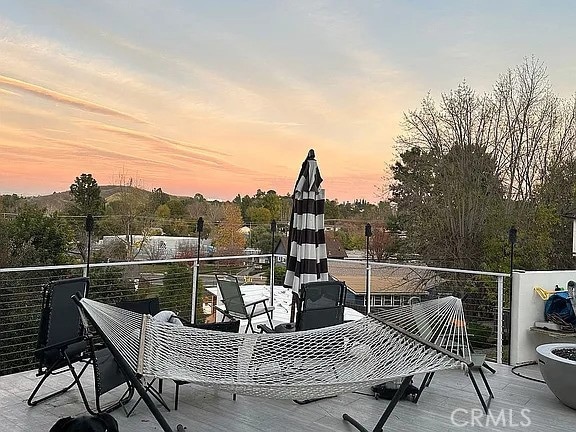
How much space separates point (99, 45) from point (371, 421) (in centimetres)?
727

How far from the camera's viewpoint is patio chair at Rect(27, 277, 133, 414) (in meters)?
3.42

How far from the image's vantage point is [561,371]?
3.82 metres

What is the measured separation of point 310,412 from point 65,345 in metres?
1.83

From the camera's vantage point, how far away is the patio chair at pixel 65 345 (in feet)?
11.2

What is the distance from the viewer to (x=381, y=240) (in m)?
12.8

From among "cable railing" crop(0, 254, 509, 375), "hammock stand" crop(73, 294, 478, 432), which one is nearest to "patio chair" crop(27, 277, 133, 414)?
"hammock stand" crop(73, 294, 478, 432)

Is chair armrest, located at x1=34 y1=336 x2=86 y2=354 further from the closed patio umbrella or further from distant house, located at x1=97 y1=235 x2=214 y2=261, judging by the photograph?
distant house, located at x1=97 y1=235 x2=214 y2=261

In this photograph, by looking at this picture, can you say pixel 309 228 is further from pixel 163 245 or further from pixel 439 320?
pixel 163 245

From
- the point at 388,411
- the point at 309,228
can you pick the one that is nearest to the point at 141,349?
the point at 388,411

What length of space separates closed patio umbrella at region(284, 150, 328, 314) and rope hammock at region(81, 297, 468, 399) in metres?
1.45

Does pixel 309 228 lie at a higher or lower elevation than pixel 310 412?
higher

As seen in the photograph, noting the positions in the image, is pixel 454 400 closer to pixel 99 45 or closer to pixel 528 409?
pixel 528 409

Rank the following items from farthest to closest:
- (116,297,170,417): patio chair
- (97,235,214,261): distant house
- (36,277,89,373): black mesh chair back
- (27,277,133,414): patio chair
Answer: (97,235,214,261): distant house
(116,297,170,417): patio chair
(36,277,89,373): black mesh chair back
(27,277,133,414): patio chair

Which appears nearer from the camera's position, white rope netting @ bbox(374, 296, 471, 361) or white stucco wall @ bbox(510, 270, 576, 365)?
white rope netting @ bbox(374, 296, 471, 361)
